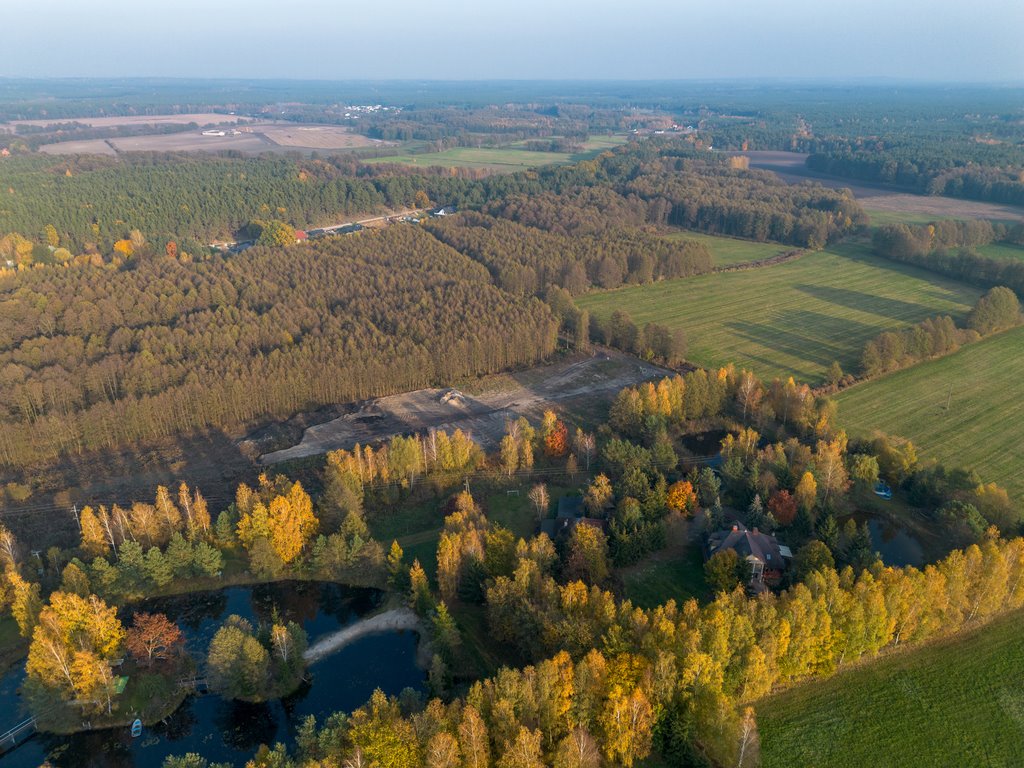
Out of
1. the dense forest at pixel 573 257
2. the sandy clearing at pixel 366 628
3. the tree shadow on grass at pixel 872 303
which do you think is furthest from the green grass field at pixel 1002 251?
the sandy clearing at pixel 366 628

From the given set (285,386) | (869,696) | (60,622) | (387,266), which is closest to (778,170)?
(387,266)

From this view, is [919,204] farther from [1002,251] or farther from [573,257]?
[573,257]

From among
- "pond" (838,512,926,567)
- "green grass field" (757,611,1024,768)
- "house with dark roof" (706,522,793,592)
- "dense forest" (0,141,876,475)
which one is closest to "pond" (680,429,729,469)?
"pond" (838,512,926,567)

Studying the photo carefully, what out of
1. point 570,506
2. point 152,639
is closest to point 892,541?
point 570,506

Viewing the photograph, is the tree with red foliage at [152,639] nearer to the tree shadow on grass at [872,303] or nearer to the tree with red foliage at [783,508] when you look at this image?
the tree with red foliage at [783,508]

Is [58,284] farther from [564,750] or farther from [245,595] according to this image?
[564,750]
